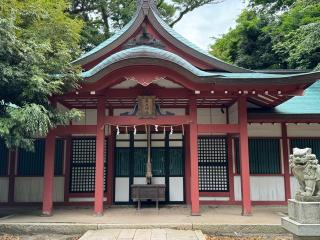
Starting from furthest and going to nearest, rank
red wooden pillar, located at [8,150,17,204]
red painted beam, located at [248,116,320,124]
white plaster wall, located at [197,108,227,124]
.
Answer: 1. white plaster wall, located at [197,108,227,124]
2. red wooden pillar, located at [8,150,17,204]
3. red painted beam, located at [248,116,320,124]

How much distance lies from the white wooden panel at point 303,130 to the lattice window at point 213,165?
7.55ft

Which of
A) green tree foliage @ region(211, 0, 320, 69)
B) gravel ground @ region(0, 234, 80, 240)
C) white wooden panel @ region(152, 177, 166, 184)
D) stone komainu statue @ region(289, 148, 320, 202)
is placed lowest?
gravel ground @ region(0, 234, 80, 240)

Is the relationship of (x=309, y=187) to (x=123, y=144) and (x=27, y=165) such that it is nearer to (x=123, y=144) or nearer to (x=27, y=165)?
(x=123, y=144)

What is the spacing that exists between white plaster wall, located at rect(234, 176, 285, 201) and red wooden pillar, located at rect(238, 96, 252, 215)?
6.10 ft

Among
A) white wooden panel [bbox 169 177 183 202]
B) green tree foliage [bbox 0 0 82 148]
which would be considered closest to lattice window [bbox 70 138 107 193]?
white wooden panel [bbox 169 177 183 202]

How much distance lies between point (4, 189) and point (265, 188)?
869 centimetres

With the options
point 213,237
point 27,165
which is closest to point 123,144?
point 27,165

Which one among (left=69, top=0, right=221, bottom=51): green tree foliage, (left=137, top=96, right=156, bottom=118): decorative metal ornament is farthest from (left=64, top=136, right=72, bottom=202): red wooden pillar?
(left=69, top=0, right=221, bottom=51): green tree foliage

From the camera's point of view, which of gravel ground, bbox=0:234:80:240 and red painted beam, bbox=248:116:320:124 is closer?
gravel ground, bbox=0:234:80:240

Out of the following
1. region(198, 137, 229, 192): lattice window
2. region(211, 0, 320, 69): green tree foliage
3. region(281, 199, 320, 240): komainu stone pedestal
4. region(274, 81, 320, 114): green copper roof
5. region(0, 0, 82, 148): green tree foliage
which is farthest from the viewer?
region(211, 0, 320, 69): green tree foliage

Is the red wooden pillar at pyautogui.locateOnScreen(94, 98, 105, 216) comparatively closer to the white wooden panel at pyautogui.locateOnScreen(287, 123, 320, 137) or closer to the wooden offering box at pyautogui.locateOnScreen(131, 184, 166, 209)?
the wooden offering box at pyautogui.locateOnScreen(131, 184, 166, 209)

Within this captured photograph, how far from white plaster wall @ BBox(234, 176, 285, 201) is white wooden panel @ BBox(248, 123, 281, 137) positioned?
144 centimetres

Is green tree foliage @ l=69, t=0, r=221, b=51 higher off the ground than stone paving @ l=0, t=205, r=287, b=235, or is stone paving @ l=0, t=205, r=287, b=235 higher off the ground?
green tree foliage @ l=69, t=0, r=221, b=51

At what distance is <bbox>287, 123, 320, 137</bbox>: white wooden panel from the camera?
10769 millimetres
